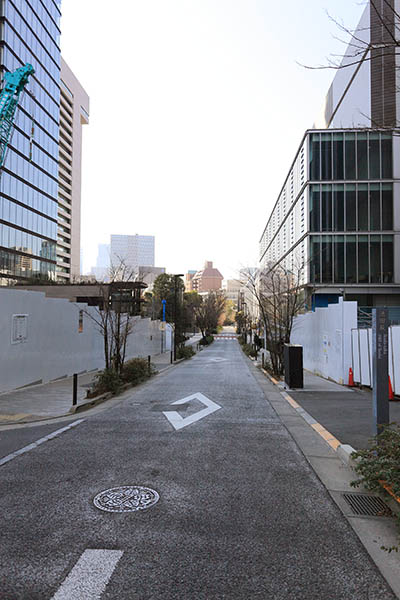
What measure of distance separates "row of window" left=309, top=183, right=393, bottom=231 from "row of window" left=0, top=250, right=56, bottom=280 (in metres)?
36.6

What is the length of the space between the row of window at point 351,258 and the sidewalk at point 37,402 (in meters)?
29.0

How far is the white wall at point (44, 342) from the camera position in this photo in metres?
13.4

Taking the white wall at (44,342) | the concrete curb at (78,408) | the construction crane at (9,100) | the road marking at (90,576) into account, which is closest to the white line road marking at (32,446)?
the concrete curb at (78,408)

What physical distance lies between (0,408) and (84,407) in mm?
2082

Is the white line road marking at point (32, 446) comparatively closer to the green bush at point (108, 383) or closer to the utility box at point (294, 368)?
the green bush at point (108, 383)

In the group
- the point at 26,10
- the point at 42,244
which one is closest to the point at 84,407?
the point at 42,244

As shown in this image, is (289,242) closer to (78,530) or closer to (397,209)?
(397,209)

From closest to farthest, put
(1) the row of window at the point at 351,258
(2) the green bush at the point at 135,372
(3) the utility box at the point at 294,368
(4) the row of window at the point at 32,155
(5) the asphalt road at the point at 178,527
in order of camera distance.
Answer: (5) the asphalt road at the point at 178,527
(3) the utility box at the point at 294,368
(2) the green bush at the point at 135,372
(1) the row of window at the point at 351,258
(4) the row of window at the point at 32,155

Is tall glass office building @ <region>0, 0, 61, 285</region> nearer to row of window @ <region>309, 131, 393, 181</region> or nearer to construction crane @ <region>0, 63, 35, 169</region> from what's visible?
construction crane @ <region>0, 63, 35, 169</region>

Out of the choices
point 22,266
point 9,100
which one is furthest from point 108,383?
point 22,266

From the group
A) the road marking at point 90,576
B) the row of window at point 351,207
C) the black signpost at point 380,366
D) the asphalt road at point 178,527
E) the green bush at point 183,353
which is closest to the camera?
the road marking at point 90,576

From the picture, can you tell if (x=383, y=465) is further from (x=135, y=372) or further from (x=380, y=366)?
(x=135, y=372)

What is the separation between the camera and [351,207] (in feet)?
133

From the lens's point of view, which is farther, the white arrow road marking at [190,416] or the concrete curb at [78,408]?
the concrete curb at [78,408]
